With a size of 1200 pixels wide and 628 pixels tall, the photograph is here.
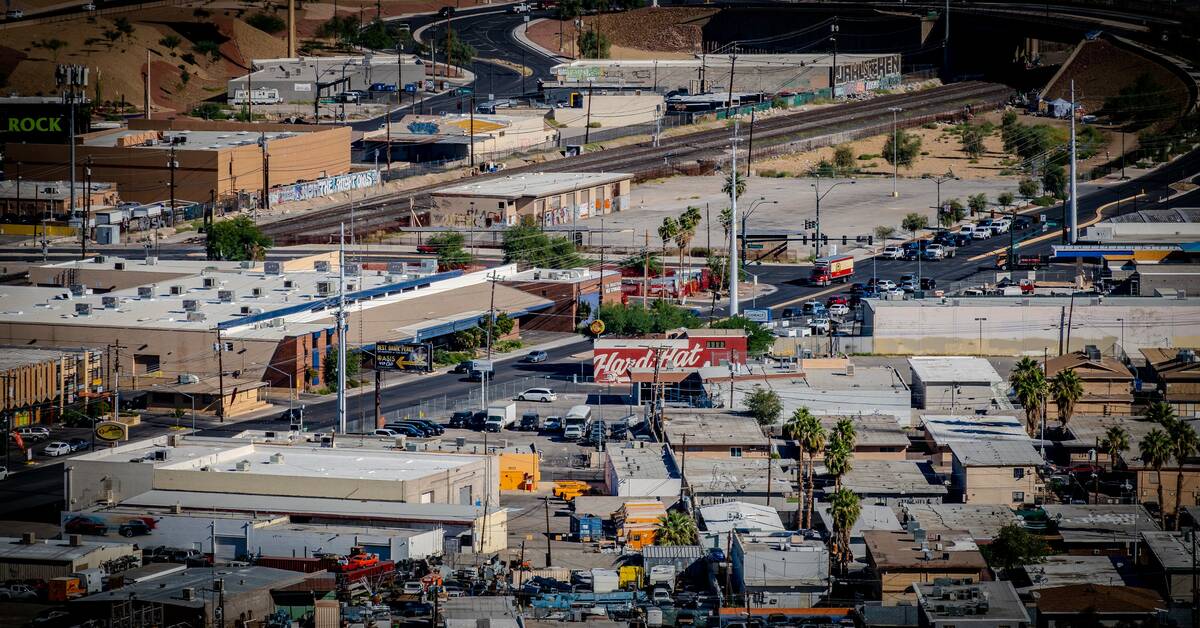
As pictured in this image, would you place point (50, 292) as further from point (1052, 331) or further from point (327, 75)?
point (327, 75)

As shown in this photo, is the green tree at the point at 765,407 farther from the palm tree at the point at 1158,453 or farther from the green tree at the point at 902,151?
the green tree at the point at 902,151

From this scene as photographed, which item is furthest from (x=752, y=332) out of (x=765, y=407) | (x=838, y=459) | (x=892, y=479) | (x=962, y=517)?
(x=962, y=517)

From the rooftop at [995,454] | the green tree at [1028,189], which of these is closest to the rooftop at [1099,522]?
the rooftop at [995,454]

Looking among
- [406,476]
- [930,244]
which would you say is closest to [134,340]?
[406,476]

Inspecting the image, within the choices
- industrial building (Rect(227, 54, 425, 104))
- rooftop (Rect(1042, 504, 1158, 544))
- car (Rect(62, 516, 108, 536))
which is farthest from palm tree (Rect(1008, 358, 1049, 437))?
industrial building (Rect(227, 54, 425, 104))

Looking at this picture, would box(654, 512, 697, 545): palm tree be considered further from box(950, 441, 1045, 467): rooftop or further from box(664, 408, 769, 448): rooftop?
box(950, 441, 1045, 467): rooftop
